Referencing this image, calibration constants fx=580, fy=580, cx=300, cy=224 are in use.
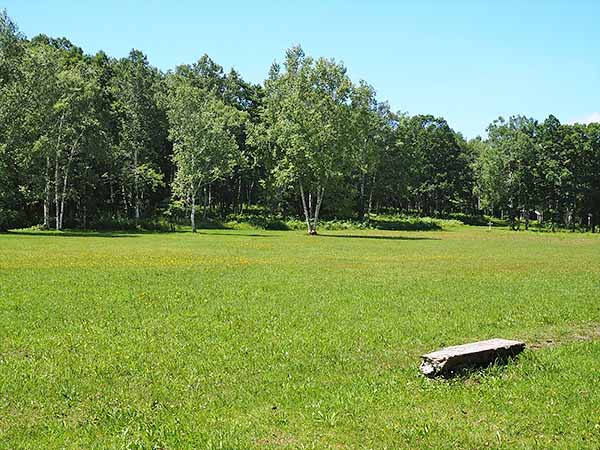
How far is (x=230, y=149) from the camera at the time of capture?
7294 centimetres

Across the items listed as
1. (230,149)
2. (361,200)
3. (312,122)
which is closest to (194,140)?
(230,149)

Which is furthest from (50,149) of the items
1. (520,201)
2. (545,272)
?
(520,201)

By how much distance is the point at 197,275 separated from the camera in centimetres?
2453

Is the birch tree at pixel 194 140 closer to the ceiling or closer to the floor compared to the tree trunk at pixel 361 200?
closer to the ceiling

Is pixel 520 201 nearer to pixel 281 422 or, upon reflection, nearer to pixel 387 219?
pixel 387 219

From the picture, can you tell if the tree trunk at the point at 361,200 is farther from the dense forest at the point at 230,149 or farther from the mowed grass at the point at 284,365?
the mowed grass at the point at 284,365

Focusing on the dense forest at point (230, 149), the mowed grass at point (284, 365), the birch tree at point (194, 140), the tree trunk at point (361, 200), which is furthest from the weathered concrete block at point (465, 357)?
the tree trunk at point (361, 200)

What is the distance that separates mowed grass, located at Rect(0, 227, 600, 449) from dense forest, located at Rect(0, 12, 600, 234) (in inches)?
1671

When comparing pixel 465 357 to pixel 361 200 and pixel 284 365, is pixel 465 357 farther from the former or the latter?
pixel 361 200

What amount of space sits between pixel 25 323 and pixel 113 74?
267ft

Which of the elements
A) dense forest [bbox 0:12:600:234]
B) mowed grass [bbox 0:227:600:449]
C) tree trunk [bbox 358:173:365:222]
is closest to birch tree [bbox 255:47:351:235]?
dense forest [bbox 0:12:600:234]

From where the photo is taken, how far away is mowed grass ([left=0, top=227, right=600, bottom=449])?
7.63 meters

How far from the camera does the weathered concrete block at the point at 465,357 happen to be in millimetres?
9867

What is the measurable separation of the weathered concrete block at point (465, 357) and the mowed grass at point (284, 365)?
27cm
